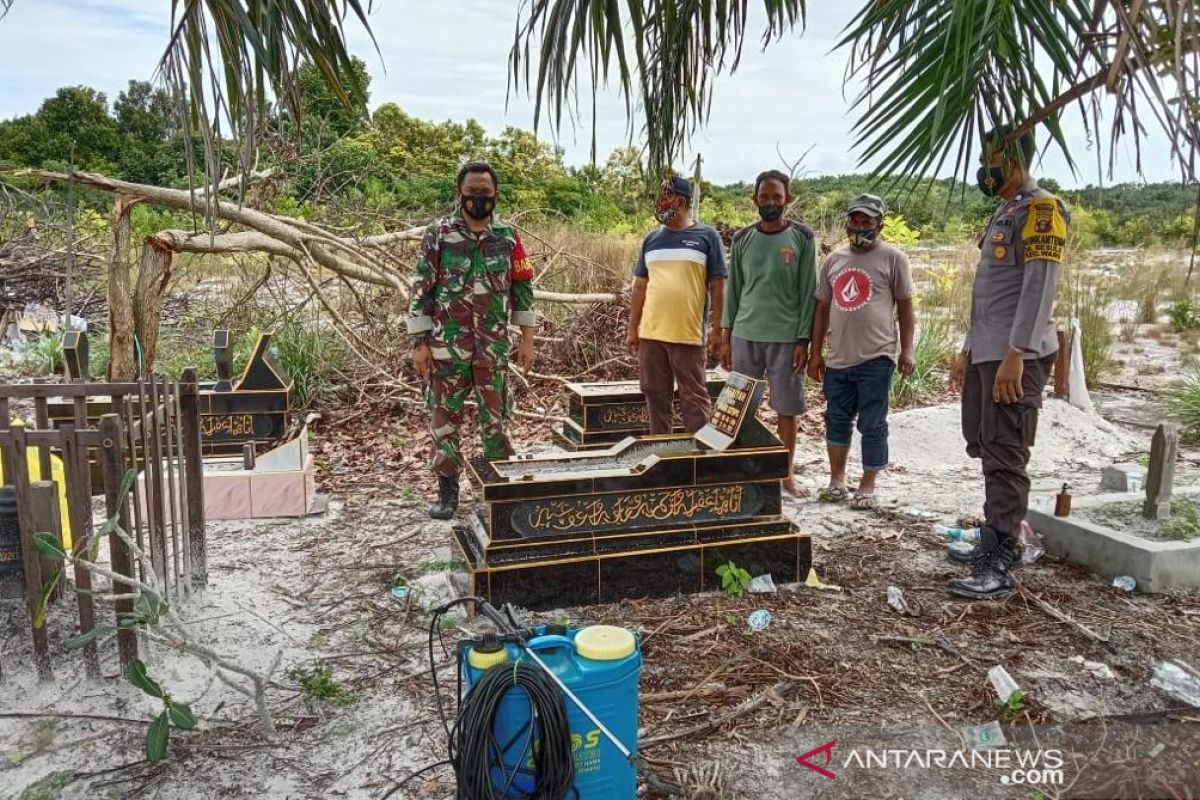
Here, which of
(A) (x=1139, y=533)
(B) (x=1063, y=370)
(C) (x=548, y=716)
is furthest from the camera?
(B) (x=1063, y=370)

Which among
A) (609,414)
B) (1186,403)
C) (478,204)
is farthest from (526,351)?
(1186,403)

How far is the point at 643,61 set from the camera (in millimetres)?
2959

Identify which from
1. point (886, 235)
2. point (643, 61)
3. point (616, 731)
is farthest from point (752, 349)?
point (886, 235)

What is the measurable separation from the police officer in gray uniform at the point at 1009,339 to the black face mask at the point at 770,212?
136 cm

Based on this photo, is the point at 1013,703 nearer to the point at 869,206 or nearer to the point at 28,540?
the point at 869,206

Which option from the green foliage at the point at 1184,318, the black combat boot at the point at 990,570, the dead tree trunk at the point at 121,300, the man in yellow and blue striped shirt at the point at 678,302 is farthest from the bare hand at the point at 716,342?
the green foliage at the point at 1184,318

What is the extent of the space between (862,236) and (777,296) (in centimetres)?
62

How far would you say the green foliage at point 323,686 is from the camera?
10.1 ft

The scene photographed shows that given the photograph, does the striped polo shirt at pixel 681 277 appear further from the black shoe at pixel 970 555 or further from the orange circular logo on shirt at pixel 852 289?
the black shoe at pixel 970 555

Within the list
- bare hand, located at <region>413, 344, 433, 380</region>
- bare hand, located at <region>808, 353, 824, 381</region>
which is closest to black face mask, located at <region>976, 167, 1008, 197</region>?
bare hand, located at <region>808, 353, 824, 381</region>

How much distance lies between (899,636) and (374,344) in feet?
19.6

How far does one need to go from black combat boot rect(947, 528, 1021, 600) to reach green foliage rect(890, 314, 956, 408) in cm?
407

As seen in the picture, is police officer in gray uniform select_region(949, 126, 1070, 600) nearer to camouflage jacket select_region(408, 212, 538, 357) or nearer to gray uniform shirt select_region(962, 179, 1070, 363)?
gray uniform shirt select_region(962, 179, 1070, 363)

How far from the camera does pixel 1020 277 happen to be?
12.8 feet
